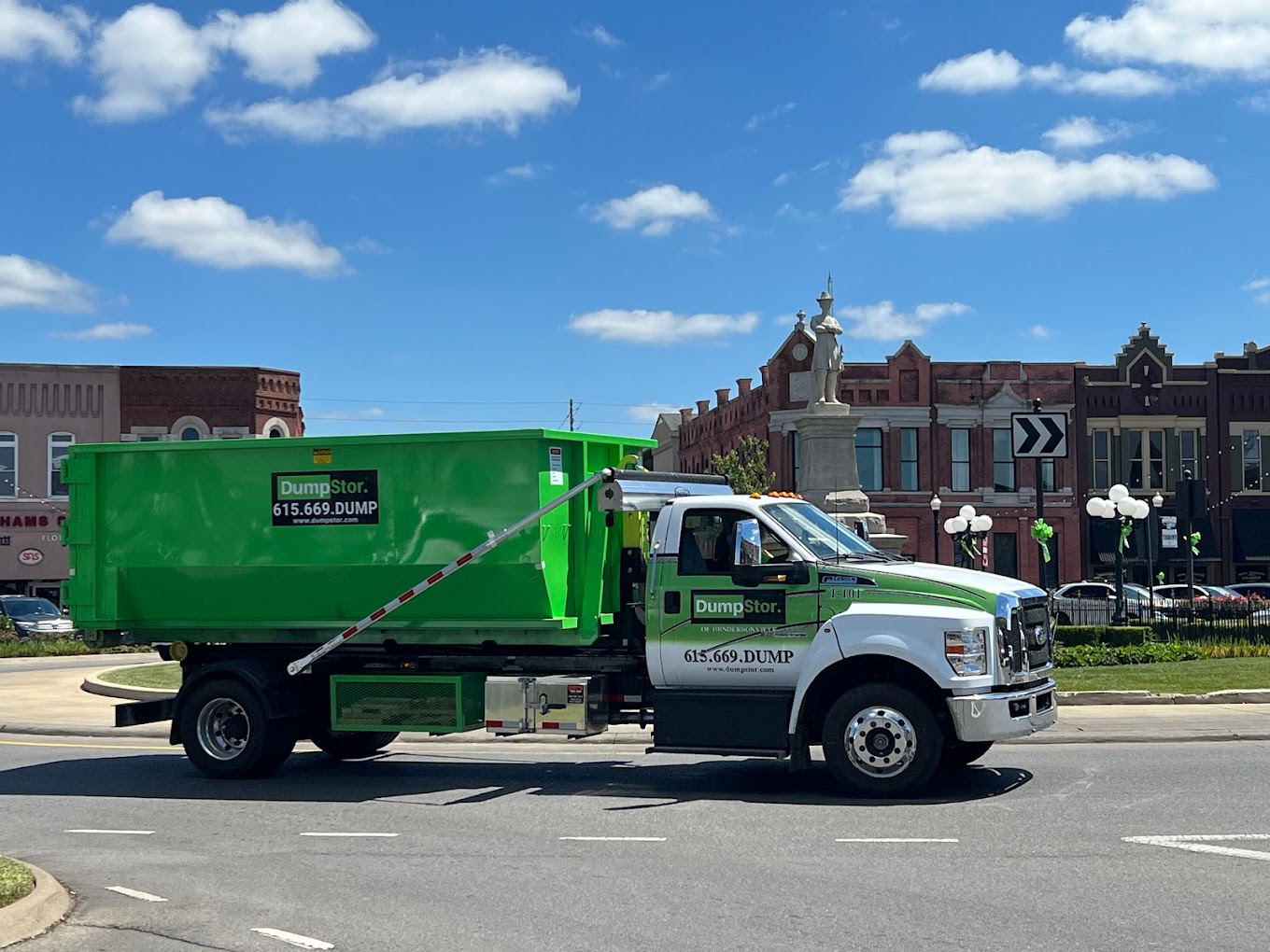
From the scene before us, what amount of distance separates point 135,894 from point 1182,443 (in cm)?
5503

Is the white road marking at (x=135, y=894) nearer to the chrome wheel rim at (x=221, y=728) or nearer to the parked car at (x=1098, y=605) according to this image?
the chrome wheel rim at (x=221, y=728)

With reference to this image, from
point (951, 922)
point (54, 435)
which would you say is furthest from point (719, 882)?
point (54, 435)

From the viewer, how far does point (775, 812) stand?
10977 mm

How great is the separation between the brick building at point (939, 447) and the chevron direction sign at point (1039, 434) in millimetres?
36598

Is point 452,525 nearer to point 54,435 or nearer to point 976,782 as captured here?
point 976,782

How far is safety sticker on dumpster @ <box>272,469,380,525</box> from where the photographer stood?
1295 centimetres

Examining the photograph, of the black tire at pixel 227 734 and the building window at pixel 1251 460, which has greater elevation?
the building window at pixel 1251 460

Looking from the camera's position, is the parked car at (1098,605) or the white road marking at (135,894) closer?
the white road marking at (135,894)

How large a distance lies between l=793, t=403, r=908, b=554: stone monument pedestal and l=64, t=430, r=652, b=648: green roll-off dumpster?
14.9 m

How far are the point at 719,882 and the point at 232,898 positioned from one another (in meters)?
2.77

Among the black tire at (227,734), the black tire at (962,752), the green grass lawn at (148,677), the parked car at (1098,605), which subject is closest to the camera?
the black tire at (962,752)

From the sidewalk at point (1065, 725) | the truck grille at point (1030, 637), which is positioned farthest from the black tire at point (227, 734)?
the truck grille at point (1030, 637)

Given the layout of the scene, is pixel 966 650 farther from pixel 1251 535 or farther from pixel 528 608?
pixel 1251 535

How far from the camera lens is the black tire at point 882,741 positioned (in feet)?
36.6
